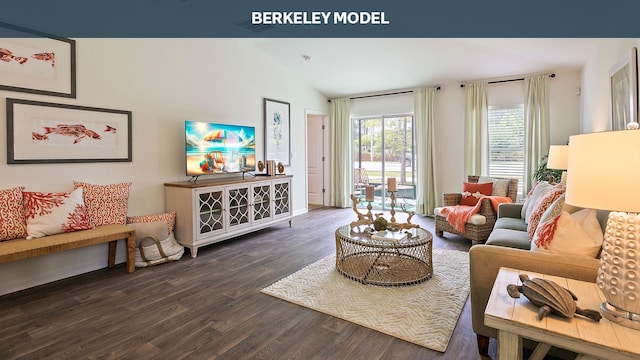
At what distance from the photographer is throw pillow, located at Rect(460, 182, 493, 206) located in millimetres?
4562

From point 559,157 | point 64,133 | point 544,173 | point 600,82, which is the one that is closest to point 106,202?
point 64,133

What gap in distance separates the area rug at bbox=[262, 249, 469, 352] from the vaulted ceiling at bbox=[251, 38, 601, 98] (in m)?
2.95

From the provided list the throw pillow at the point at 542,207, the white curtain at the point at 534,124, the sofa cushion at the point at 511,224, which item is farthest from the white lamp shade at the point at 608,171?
the white curtain at the point at 534,124

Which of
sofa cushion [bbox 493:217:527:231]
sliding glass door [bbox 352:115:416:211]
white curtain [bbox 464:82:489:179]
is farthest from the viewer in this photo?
sliding glass door [bbox 352:115:416:211]

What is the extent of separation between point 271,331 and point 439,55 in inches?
173

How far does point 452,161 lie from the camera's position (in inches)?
231

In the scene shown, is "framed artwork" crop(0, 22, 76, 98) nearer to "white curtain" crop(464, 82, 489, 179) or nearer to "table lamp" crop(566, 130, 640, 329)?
"table lamp" crop(566, 130, 640, 329)

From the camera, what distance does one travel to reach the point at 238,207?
4.36m

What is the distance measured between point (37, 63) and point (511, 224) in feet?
15.5

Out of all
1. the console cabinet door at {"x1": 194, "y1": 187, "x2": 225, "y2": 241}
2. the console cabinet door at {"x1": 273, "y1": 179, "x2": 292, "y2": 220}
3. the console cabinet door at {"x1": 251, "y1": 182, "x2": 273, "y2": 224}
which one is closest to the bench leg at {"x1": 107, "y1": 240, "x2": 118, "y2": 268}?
the console cabinet door at {"x1": 194, "y1": 187, "x2": 225, "y2": 241}

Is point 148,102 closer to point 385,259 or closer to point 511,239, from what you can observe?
point 385,259

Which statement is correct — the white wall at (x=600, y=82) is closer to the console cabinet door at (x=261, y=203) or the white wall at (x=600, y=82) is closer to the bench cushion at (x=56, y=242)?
the console cabinet door at (x=261, y=203)
